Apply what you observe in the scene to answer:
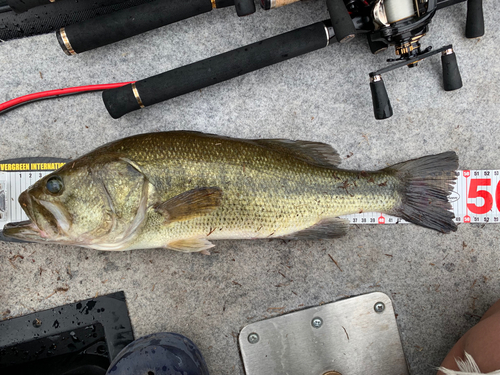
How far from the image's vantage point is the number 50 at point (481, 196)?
6.13ft

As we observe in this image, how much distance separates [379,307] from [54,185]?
1.76m

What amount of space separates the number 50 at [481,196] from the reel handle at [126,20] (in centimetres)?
164

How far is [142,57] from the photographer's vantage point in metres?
1.89

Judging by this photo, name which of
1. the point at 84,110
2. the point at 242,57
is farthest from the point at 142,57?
the point at 242,57

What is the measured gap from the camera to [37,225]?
1.42m

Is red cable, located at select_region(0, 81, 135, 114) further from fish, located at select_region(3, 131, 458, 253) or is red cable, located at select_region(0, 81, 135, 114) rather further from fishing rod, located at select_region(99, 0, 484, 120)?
fish, located at select_region(3, 131, 458, 253)

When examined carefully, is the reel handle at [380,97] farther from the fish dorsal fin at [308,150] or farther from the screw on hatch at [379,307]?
the screw on hatch at [379,307]

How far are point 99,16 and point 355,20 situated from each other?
129 centimetres

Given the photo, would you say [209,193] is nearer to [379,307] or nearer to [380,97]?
[380,97]

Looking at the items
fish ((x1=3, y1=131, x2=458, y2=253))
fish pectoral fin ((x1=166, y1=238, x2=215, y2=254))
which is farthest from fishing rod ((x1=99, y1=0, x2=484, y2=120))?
fish pectoral fin ((x1=166, y1=238, x2=215, y2=254))

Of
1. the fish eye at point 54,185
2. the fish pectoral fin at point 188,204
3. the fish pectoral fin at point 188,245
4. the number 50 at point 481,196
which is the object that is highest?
the fish eye at point 54,185

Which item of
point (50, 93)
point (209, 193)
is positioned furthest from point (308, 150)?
point (50, 93)

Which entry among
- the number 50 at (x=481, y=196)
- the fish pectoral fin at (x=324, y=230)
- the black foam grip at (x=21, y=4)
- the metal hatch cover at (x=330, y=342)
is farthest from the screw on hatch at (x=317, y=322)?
the black foam grip at (x=21, y=4)

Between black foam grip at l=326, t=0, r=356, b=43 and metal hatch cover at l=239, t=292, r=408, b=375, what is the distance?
137 cm
